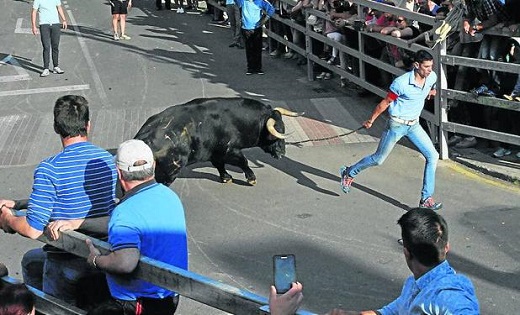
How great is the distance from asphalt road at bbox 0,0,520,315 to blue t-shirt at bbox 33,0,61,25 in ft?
3.64

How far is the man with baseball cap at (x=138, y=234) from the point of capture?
3.71 metres

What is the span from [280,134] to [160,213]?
5.39 metres

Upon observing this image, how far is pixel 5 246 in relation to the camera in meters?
7.62

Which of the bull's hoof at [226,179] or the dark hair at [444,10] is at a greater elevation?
the dark hair at [444,10]

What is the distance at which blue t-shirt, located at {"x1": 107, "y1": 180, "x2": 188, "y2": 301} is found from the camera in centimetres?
377

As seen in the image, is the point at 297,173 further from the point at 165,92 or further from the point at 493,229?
the point at 165,92

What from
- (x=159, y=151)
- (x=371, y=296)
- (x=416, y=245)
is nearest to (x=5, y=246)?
(x=159, y=151)

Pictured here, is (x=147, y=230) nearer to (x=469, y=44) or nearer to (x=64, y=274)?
(x=64, y=274)

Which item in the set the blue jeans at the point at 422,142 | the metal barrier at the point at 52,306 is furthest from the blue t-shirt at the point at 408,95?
the metal barrier at the point at 52,306

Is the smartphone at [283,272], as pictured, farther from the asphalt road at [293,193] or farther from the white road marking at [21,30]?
the white road marking at [21,30]

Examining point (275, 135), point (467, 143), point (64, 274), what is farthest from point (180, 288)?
point (467, 143)

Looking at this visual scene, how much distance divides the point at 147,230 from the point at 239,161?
5.40m

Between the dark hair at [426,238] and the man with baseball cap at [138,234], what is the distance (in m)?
1.21

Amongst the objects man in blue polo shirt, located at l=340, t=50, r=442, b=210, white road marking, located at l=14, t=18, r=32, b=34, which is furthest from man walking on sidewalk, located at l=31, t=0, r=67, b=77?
man in blue polo shirt, located at l=340, t=50, r=442, b=210
